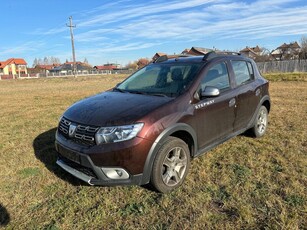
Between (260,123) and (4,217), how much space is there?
4.63 m

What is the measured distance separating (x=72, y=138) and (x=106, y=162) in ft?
2.09

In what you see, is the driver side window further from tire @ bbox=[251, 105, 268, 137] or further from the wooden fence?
the wooden fence

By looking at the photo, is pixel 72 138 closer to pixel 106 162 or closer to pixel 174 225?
pixel 106 162

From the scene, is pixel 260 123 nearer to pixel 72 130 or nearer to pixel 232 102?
pixel 232 102

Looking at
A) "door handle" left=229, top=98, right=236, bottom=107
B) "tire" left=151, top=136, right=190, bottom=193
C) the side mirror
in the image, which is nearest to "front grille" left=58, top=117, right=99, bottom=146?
"tire" left=151, top=136, right=190, bottom=193

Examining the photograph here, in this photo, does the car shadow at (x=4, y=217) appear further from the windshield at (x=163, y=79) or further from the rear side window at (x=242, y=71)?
the rear side window at (x=242, y=71)

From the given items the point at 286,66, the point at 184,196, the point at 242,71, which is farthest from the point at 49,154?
the point at 286,66

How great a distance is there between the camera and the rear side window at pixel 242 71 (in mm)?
4669

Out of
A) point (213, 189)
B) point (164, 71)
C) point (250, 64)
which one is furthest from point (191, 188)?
point (250, 64)

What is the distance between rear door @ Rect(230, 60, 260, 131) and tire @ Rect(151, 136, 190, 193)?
1.41 meters

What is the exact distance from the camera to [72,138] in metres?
3.42

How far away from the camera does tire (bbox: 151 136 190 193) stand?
3.26m

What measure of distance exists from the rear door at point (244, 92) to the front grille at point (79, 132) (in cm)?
247

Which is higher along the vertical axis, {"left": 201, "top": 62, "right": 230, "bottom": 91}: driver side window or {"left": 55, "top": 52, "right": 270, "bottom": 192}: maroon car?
{"left": 201, "top": 62, "right": 230, "bottom": 91}: driver side window
